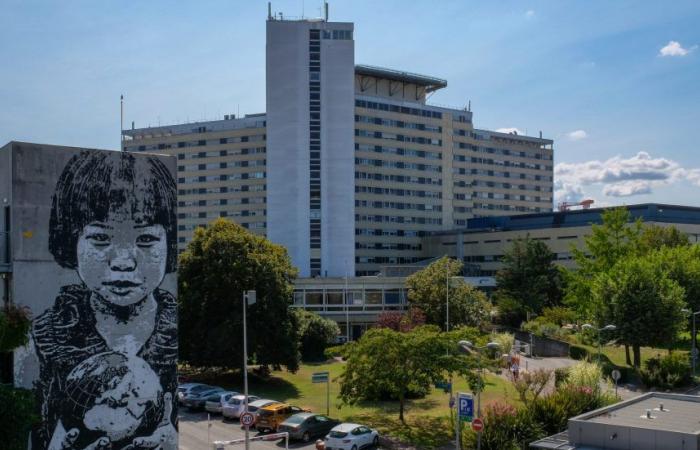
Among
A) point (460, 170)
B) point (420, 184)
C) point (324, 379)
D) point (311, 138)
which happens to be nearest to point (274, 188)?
point (311, 138)

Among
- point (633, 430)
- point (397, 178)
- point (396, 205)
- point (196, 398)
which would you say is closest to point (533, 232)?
point (396, 205)

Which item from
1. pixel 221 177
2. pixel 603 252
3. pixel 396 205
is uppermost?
pixel 221 177

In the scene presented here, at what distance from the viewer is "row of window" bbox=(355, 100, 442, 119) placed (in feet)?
316

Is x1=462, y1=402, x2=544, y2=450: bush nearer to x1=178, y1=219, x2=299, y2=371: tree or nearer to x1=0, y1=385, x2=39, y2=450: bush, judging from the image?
x1=0, y1=385, x2=39, y2=450: bush

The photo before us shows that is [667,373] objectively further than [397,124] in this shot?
No

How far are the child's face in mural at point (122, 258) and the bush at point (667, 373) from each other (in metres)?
32.7

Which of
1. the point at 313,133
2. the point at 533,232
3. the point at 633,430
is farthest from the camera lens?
the point at 313,133

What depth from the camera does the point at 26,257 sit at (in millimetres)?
17609

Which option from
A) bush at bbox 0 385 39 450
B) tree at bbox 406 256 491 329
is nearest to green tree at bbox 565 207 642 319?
tree at bbox 406 256 491 329

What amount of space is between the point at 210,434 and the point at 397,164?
2884 inches

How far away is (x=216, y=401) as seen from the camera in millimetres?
34031

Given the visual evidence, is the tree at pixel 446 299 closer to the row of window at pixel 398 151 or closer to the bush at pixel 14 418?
the bush at pixel 14 418

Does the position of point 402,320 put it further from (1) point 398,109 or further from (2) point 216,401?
(1) point 398,109

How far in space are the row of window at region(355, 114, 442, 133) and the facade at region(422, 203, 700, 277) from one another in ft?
51.5
